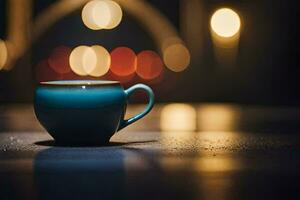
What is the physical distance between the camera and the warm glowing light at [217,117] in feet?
15.8

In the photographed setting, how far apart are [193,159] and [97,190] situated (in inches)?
29.9

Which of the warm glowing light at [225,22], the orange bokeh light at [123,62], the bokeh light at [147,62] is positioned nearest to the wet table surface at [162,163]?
the warm glowing light at [225,22]

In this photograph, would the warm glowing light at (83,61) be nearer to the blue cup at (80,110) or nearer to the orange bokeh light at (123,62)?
the orange bokeh light at (123,62)

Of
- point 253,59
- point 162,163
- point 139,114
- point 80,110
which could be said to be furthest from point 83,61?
point 162,163

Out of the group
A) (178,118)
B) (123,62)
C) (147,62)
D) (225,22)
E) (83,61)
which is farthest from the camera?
(83,61)

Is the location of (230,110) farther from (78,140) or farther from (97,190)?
(97,190)

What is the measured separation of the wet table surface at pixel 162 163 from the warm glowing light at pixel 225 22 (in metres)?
4.08

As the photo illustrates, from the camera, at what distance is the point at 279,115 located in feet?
18.1

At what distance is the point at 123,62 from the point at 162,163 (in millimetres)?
18893

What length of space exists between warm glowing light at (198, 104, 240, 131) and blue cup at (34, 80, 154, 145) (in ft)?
3.18

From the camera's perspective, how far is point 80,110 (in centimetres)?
373

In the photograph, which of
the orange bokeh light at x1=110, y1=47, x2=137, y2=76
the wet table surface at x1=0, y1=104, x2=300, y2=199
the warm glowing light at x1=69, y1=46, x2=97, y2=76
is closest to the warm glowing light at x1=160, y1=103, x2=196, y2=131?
the wet table surface at x1=0, y1=104, x2=300, y2=199

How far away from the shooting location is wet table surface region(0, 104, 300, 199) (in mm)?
2635

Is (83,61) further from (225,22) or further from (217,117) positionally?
(217,117)
